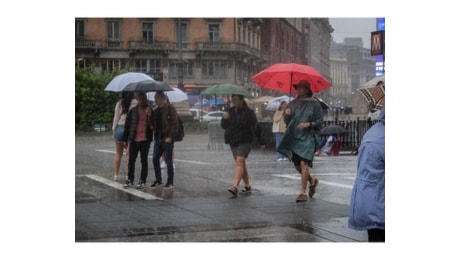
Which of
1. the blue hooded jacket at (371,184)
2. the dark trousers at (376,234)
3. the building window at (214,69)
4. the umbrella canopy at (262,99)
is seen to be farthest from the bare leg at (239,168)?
the blue hooded jacket at (371,184)

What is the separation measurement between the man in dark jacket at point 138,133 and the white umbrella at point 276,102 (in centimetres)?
168

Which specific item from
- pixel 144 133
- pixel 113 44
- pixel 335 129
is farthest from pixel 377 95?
pixel 335 129

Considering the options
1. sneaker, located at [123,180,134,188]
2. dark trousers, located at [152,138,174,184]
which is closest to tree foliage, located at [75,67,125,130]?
dark trousers, located at [152,138,174,184]

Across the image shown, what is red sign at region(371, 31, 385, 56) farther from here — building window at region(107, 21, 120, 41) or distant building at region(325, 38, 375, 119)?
building window at region(107, 21, 120, 41)

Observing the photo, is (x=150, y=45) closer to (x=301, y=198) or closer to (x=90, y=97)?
(x=90, y=97)

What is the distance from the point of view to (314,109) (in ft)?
33.2

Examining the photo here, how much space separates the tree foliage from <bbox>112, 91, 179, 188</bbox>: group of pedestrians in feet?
2.74

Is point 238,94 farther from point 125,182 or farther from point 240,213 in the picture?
point 125,182

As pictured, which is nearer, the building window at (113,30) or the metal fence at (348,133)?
the building window at (113,30)

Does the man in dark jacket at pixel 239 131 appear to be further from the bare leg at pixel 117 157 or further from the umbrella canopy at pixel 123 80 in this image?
the bare leg at pixel 117 157

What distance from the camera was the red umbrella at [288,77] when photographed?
33.0ft

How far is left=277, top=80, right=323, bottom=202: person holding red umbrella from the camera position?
10.1m

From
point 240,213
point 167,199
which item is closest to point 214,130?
point 167,199
